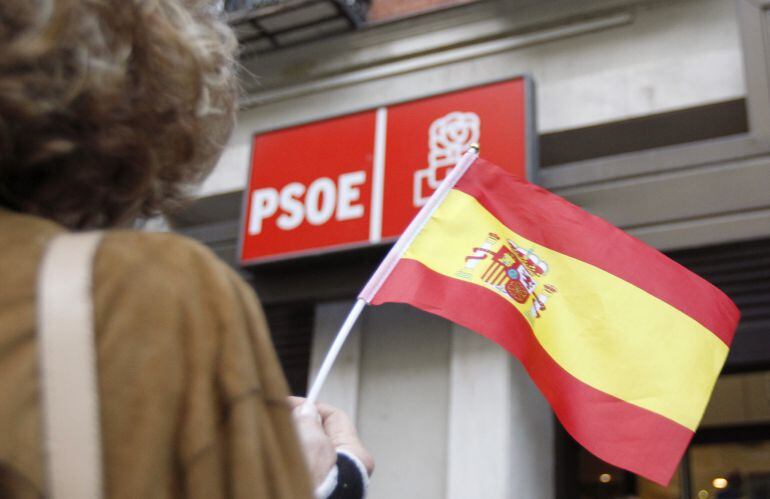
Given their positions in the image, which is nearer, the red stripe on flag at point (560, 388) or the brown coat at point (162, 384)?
the brown coat at point (162, 384)

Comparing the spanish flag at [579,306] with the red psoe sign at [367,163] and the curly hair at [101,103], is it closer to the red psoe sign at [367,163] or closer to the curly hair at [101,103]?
the red psoe sign at [367,163]

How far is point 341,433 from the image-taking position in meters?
2.19

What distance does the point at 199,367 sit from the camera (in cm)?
99

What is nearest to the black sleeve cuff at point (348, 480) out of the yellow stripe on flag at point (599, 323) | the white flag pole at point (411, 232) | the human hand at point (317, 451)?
the human hand at point (317, 451)

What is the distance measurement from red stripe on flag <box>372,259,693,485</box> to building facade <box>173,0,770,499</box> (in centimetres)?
214

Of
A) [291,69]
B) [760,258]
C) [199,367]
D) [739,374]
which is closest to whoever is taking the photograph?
[199,367]

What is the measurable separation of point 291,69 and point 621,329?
16.9ft

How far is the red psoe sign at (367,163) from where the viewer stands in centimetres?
657

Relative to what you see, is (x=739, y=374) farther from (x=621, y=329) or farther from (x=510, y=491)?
(x=621, y=329)

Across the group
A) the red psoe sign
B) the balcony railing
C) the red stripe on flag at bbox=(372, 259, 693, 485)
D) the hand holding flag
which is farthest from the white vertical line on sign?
the red stripe on flag at bbox=(372, 259, 693, 485)

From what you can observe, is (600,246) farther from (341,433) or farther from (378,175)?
(378,175)

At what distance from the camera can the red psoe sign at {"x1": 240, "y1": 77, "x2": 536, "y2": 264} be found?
6566mm

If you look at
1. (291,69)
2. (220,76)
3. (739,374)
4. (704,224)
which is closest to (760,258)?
(704,224)

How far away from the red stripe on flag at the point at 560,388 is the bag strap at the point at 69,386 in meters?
2.85
